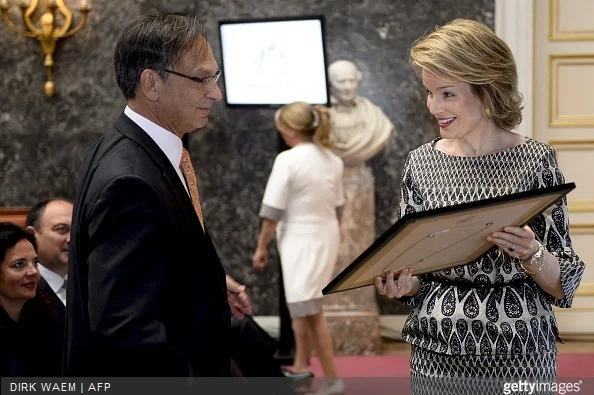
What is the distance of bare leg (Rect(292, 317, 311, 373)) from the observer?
21.0 ft

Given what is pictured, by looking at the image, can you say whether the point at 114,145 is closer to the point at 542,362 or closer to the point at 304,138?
the point at 542,362

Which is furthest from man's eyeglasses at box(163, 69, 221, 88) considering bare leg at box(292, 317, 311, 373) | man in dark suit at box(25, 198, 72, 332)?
bare leg at box(292, 317, 311, 373)

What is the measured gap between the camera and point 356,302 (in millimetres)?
7355

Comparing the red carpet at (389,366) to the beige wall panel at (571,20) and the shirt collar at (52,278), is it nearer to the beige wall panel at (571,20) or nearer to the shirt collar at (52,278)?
the beige wall panel at (571,20)

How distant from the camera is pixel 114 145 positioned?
224 centimetres

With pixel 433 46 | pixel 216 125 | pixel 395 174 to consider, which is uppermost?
pixel 433 46

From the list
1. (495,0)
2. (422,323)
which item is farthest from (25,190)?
(422,323)

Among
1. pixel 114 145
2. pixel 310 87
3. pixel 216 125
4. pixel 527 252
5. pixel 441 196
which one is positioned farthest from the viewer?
pixel 216 125

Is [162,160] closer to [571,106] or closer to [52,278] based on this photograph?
[52,278]

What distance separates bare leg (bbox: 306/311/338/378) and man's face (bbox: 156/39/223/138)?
3.99 meters

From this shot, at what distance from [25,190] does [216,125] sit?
5.42 feet

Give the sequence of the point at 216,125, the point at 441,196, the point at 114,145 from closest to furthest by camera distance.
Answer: the point at 114,145 < the point at 441,196 < the point at 216,125

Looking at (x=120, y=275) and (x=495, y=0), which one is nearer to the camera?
(x=120, y=275)

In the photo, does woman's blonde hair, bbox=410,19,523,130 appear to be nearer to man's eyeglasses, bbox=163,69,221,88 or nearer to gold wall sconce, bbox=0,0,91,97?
man's eyeglasses, bbox=163,69,221,88
